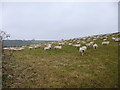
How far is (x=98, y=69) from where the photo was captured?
1702 cm

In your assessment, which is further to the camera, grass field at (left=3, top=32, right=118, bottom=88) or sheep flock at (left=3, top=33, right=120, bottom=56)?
sheep flock at (left=3, top=33, right=120, bottom=56)

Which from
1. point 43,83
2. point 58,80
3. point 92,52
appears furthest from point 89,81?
point 92,52

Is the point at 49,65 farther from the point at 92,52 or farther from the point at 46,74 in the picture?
the point at 92,52

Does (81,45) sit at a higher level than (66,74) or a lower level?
higher

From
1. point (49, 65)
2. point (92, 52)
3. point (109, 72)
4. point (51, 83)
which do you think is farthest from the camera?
point (92, 52)

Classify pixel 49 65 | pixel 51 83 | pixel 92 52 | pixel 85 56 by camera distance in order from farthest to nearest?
pixel 92 52, pixel 85 56, pixel 49 65, pixel 51 83

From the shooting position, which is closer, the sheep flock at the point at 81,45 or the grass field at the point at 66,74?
the grass field at the point at 66,74

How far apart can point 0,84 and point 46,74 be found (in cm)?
443

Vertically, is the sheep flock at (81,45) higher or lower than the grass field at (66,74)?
higher

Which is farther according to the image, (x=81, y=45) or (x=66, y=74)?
(x=81, y=45)

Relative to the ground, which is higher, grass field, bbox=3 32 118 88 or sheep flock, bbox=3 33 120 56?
sheep flock, bbox=3 33 120 56

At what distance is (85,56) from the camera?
Answer: 22.7 meters

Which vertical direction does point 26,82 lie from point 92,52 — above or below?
below

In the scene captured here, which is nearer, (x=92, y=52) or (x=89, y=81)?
(x=89, y=81)
